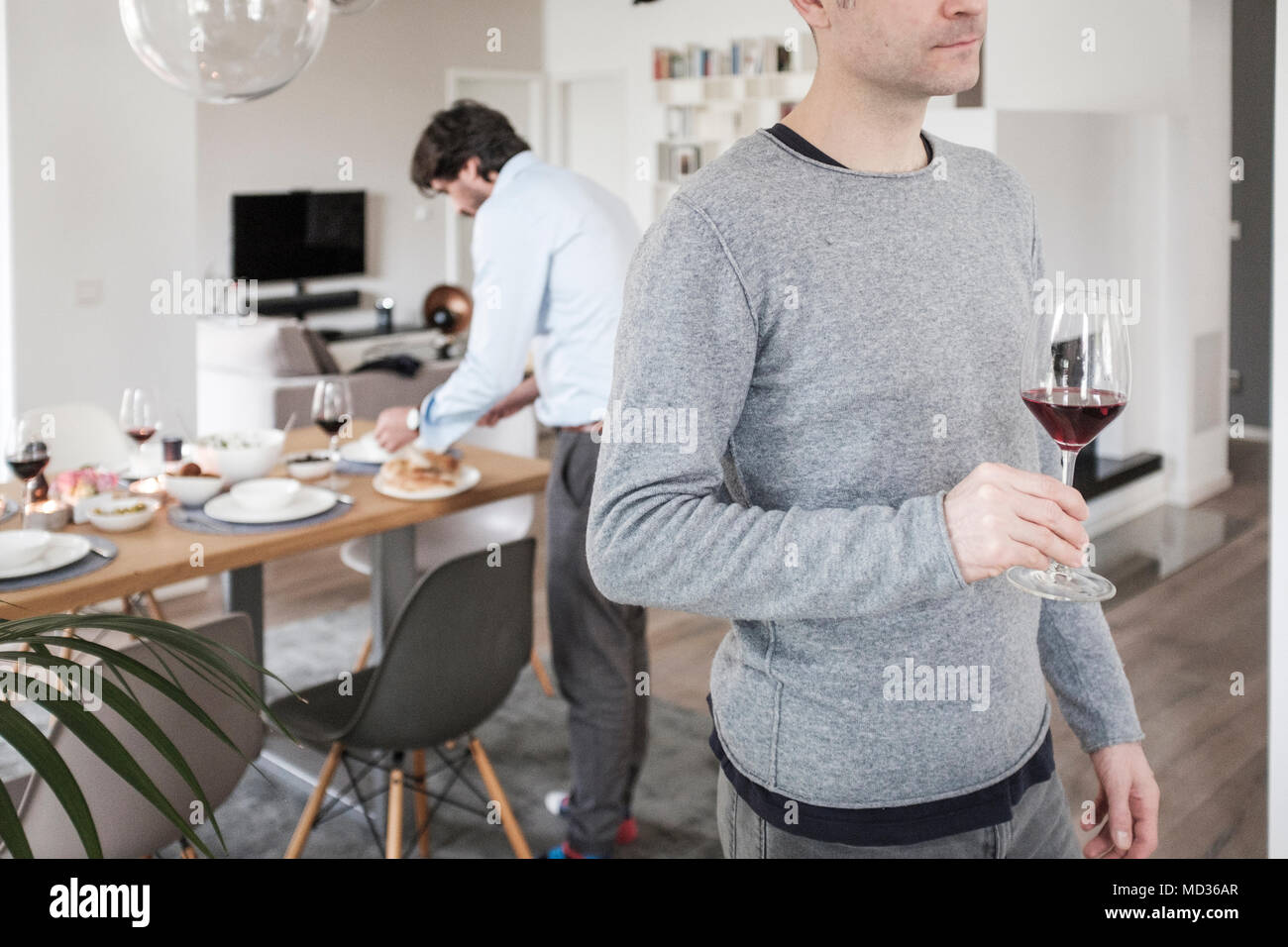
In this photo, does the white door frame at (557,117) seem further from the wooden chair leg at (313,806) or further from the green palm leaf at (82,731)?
the green palm leaf at (82,731)

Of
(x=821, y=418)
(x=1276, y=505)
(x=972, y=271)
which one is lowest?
(x=1276, y=505)

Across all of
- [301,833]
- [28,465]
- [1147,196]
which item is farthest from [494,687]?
[1147,196]

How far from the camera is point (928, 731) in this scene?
102cm

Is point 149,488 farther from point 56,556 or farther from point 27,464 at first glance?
point 56,556

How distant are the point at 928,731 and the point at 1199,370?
19.2ft

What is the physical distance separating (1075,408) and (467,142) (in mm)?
2009

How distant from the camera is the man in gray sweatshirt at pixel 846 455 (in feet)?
3.06

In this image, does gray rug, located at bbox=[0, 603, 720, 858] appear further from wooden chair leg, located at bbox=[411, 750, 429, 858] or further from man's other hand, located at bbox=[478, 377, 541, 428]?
man's other hand, located at bbox=[478, 377, 541, 428]

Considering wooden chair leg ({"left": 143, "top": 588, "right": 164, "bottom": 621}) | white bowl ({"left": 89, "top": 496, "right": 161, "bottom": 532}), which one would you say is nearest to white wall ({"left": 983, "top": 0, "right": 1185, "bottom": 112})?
wooden chair leg ({"left": 143, "top": 588, "right": 164, "bottom": 621})

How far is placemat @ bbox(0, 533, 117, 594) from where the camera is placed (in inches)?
80.4

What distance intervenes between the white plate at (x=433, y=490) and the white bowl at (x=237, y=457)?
23cm

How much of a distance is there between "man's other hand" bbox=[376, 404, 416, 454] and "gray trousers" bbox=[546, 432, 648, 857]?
1.17 feet

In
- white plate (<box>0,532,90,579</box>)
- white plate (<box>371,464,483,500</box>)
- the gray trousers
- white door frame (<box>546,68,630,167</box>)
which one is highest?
white door frame (<box>546,68,630,167</box>)
